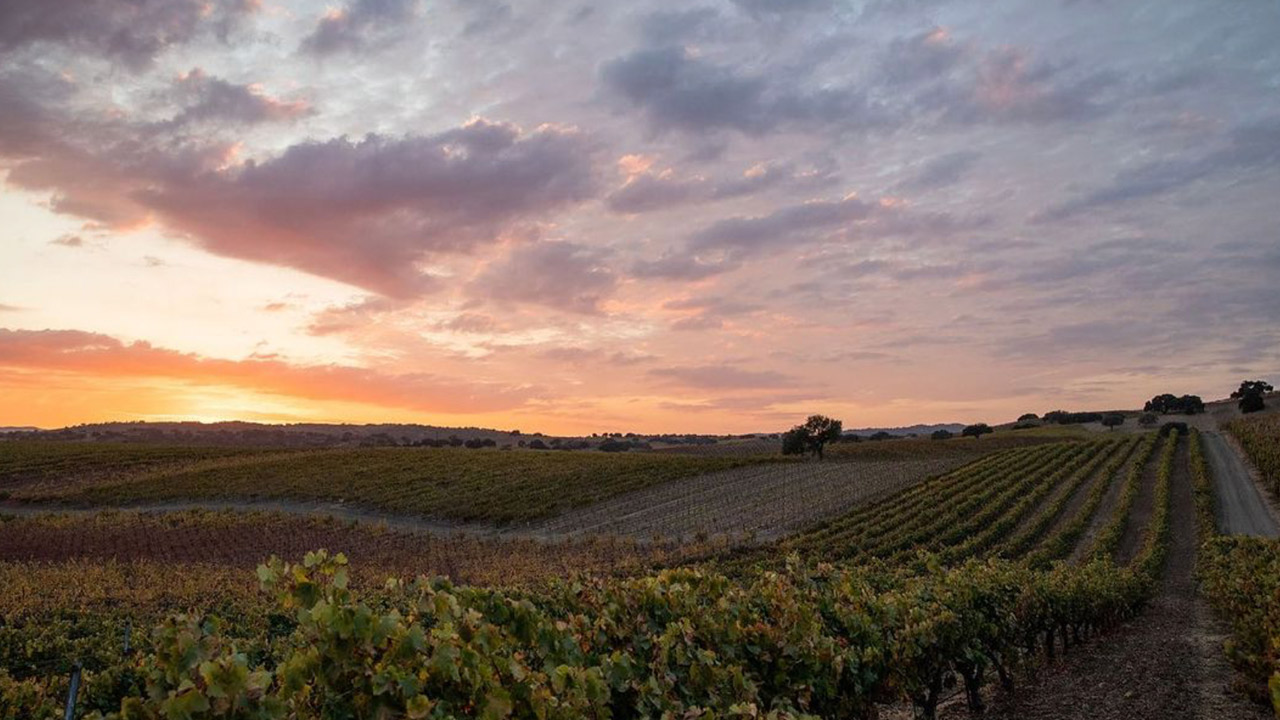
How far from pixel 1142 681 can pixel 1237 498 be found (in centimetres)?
5404

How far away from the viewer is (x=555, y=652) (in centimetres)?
645

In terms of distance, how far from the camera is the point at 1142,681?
47.2 ft

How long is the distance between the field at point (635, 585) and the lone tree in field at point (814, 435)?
12.8 ft

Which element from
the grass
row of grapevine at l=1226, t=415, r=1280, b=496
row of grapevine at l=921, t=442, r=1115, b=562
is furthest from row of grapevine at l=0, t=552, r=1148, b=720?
row of grapevine at l=1226, t=415, r=1280, b=496

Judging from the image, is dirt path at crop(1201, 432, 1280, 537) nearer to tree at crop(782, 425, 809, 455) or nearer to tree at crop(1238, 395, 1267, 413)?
tree at crop(782, 425, 809, 455)

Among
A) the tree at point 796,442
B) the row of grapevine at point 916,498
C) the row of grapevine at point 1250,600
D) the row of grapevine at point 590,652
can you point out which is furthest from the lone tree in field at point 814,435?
the row of grapevine at point 590,652

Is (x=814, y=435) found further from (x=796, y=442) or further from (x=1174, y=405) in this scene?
(x=1174, y=405)

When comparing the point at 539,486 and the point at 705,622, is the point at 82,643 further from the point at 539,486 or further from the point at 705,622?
the point at 539,486

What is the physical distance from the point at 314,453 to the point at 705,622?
98373mm

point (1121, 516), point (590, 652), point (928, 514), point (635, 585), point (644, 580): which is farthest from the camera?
point (928, 514)

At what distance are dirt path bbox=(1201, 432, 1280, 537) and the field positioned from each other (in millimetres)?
1576

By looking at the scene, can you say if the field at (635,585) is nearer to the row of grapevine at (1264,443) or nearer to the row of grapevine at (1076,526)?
the row of grapevine at (1076,526)

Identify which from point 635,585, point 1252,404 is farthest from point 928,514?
point 1252,404

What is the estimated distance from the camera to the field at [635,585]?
478 centimetres
